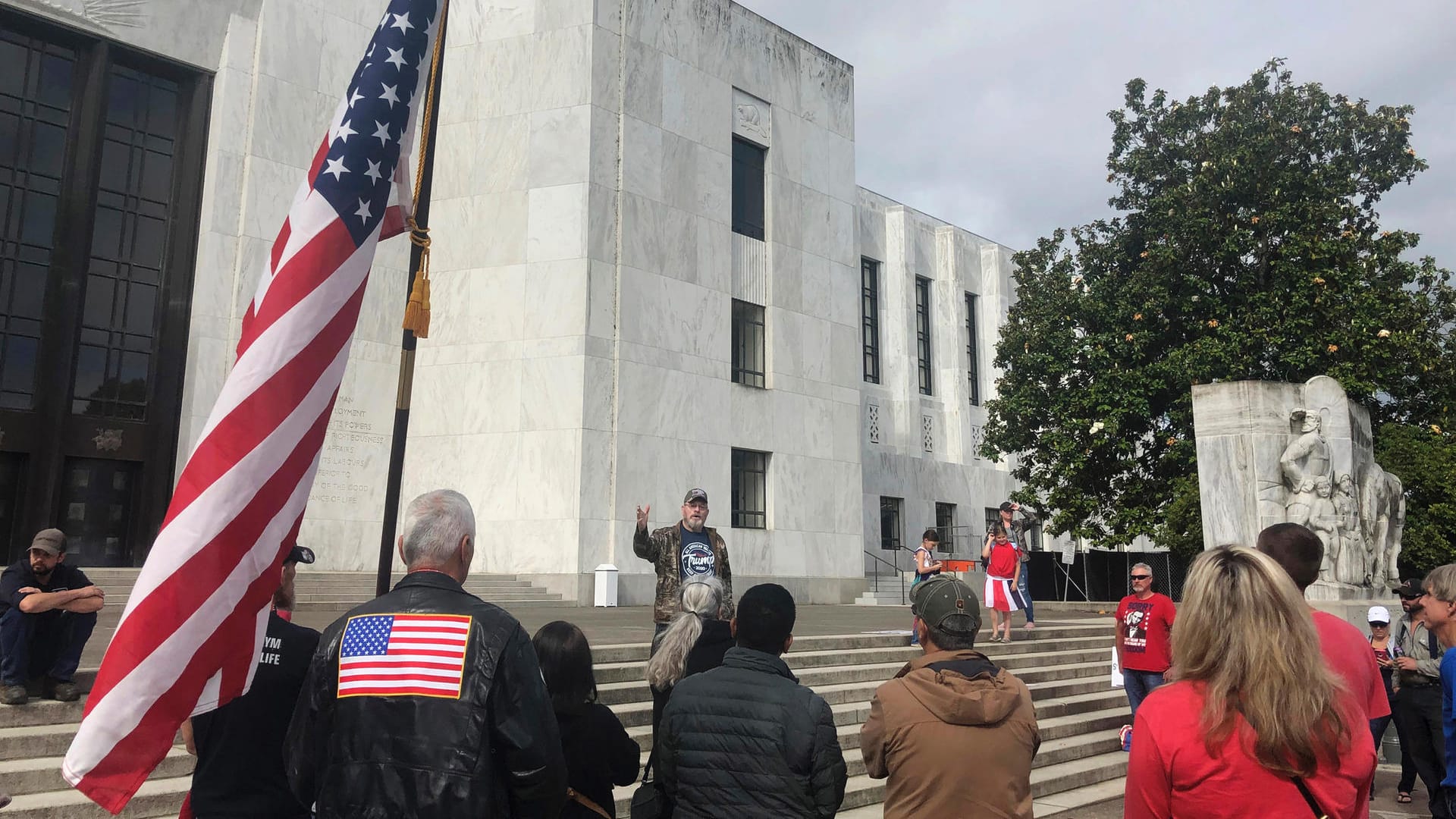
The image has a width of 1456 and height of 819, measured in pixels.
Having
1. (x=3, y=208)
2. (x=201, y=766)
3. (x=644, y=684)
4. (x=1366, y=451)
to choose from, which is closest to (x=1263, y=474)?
(x=1366, y=451)

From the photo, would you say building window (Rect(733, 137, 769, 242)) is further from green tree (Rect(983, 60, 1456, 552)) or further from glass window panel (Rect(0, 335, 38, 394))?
glass window panel (Rect(0, 335, 38, 394))

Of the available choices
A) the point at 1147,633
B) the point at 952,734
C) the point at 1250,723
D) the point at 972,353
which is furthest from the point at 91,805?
the point at 972,353

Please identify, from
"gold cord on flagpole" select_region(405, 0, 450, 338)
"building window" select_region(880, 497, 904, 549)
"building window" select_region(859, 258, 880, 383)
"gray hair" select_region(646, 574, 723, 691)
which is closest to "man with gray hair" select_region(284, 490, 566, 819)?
"gray hair" select_region(646, 574, 723, 691)

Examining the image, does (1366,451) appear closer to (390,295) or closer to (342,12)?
(390,295)

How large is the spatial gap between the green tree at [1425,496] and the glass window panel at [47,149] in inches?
1031

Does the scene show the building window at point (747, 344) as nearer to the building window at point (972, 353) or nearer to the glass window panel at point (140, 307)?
the glass window panel at point (140, 307)

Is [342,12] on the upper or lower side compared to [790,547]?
upper

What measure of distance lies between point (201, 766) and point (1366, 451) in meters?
16.8

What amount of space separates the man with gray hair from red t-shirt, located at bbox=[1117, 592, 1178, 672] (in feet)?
23.2

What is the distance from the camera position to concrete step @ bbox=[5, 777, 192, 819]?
5.75 metres

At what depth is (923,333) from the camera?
4047 centimetres

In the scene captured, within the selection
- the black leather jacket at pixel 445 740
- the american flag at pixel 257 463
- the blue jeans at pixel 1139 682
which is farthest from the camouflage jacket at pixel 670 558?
the black leather jacket at pixel 445 740

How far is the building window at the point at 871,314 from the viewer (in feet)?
125

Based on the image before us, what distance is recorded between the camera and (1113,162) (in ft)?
91.5
